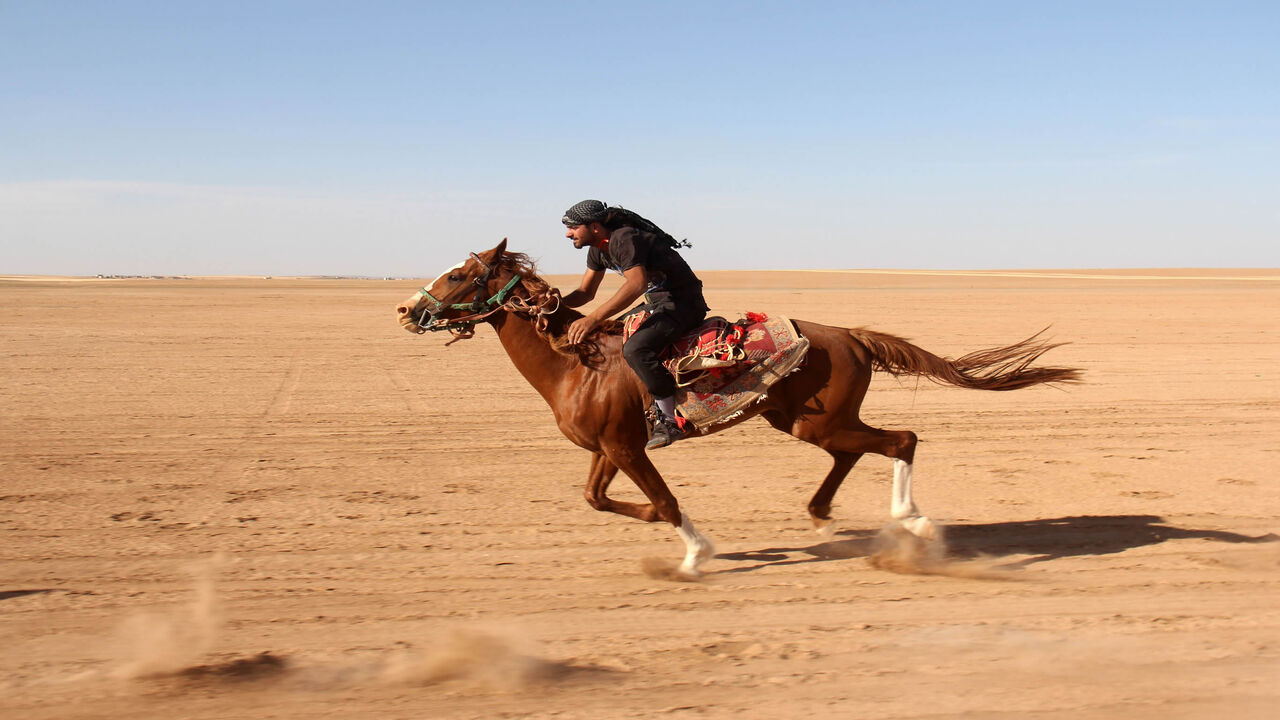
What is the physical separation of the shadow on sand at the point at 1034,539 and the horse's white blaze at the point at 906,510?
31cm

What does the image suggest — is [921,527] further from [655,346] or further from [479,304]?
[479,304]

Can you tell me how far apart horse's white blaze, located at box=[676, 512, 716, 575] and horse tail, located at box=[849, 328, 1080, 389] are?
1.69 m

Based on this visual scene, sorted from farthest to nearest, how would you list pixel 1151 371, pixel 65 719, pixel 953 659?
1. pixel 1151 371
2. pixel 953 659
3. pixel 65 719

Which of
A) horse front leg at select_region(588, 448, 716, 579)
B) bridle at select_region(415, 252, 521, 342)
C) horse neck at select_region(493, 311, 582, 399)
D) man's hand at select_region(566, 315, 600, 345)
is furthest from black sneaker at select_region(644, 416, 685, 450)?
bridle at select_region(415, 252, 521, 342)

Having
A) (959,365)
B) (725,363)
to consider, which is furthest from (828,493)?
(725,363)

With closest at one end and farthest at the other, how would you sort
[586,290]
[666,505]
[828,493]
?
[666,505]
[586,290]
[828,493]

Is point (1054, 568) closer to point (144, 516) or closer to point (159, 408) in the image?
point (144, 516)

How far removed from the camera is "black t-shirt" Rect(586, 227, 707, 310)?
225 inches

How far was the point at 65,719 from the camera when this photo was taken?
3969mm

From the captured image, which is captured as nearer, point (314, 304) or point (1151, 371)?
point (1151, 371)

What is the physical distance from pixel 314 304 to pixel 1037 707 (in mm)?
34977

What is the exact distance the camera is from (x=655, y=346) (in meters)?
6.00

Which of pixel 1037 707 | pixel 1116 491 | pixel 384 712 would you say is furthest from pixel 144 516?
pixel 1116 491

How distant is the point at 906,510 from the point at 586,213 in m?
2.81
